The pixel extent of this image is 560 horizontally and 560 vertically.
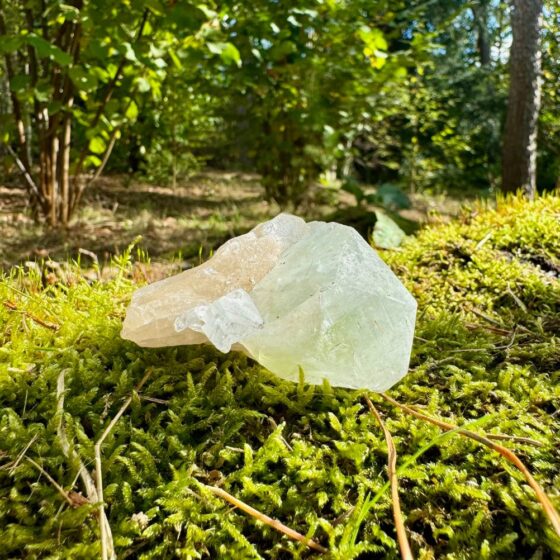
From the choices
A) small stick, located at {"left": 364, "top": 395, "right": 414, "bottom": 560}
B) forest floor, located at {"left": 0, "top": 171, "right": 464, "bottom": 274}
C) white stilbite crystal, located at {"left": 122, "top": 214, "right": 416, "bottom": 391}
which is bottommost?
forest floor, located at {"left": 0, "top": 171, "right": 464, "bottom": 274}

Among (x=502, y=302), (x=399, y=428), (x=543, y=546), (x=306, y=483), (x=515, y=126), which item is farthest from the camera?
(x=515, y=126)

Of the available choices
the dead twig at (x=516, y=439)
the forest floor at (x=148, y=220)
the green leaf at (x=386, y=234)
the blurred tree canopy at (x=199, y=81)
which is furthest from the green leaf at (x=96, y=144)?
the dead twig at (x=516, y=439)

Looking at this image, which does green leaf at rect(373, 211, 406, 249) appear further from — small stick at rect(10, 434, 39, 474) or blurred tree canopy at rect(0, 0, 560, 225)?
small stick at rect(10, 434, 39, 474)

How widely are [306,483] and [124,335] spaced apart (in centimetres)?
58

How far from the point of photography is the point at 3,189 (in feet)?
19.8

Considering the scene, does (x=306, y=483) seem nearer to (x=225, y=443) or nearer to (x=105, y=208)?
(x=225, y=443)

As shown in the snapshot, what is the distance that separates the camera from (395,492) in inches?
31.6

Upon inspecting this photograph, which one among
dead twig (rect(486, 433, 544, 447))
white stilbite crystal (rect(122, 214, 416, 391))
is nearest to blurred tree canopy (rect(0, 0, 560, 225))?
white stilbite crystal (rect(122, 214, 416, 391))

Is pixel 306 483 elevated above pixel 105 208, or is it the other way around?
pixel 306 483

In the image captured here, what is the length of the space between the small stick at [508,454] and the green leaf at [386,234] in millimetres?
1742

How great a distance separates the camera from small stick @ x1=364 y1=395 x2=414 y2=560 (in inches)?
27.7

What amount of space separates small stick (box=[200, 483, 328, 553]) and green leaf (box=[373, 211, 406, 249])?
208cm

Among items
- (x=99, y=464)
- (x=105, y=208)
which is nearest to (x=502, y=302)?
(x=99, y=464)

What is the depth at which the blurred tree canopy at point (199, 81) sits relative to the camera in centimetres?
316
